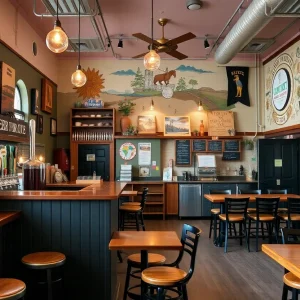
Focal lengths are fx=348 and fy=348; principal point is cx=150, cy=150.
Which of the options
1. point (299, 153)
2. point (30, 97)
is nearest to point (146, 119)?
point (30, 97)

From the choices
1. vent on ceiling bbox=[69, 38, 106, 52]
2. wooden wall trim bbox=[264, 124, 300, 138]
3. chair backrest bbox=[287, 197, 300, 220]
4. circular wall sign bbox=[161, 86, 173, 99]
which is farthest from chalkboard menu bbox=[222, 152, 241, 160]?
vent on ceiling bbox=[69, 38, 106, 52]

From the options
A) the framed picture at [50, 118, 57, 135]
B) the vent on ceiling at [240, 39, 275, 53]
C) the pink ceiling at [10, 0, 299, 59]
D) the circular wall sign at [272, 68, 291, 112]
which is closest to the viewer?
the pink ceiling at [10, 0, 299, 59]

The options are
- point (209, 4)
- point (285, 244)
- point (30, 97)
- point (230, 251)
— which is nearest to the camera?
point (285, 244)

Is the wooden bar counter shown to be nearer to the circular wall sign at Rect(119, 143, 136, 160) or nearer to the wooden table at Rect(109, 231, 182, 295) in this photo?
the wooden table at Rect(109, 231, 182, 295)

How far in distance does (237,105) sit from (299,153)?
6.78ft

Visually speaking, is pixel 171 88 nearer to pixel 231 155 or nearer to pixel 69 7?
pixel 231 155

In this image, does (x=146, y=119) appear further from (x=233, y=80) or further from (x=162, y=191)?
(x=233, y=80)

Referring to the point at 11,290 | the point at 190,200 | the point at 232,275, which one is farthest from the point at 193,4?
the point at 11,290

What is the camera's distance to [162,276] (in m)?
2.92

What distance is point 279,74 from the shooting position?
8.46 metres

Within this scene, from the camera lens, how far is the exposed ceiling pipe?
5.31 metres

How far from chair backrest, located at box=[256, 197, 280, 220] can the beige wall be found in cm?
515

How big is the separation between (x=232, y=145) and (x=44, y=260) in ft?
23.6

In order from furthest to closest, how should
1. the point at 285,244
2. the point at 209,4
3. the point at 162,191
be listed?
the point at 162,191
the point at 209,4
the point at 285,244
